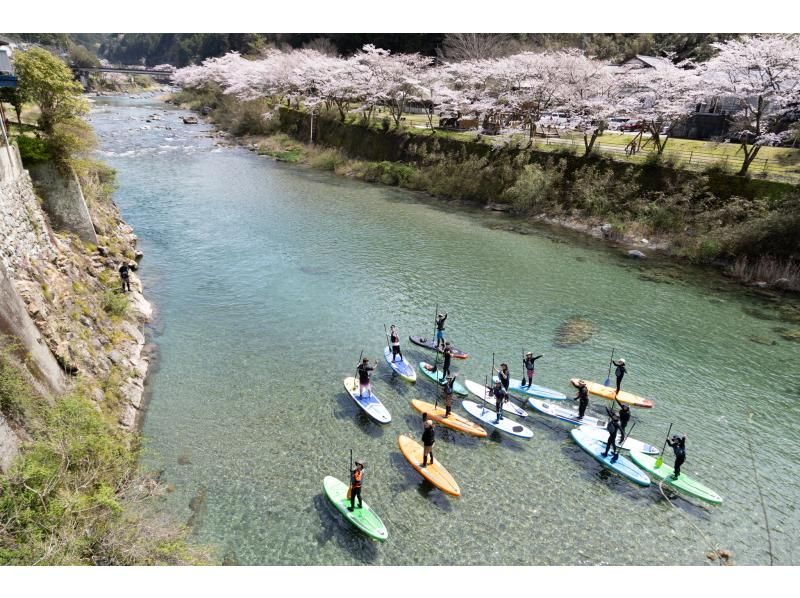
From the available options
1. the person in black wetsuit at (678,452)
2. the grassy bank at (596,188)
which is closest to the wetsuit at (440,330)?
the person in black wetsuit at (678,452)

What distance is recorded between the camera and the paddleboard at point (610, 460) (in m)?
15.1

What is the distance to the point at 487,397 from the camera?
19.0m

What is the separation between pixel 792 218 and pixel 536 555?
28030mm

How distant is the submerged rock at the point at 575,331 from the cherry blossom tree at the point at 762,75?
2015cm

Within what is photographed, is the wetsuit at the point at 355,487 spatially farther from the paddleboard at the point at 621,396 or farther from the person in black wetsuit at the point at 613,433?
the paddleboard at the point at 621,396

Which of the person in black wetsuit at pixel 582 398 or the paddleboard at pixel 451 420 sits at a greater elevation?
the person in black wetsuit at pixel 582 398

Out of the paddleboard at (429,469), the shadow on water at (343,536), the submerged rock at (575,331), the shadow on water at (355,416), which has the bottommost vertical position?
the shadow on water at (343,536)

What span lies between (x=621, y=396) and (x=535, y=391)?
3.26 m

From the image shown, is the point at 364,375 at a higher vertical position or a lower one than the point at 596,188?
lower

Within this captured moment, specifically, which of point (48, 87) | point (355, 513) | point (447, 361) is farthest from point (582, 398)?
point (48, 87)

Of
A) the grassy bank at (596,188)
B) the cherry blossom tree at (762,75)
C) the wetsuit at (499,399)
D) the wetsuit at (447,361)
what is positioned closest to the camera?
the wetsuit at (499,399)

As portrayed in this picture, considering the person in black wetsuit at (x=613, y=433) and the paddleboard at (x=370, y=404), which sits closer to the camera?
the person in black wetsuit at (x=613, y=433)

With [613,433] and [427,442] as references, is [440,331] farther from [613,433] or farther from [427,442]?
[613,433]

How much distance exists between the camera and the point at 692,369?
830 inches
